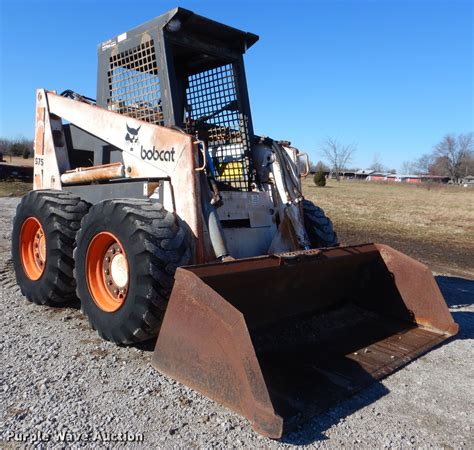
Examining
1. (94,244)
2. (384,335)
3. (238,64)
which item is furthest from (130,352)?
(238,64)

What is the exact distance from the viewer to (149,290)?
349 centimetres

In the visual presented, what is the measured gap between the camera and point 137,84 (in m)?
4.78

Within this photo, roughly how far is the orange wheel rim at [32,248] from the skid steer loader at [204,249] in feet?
0.06

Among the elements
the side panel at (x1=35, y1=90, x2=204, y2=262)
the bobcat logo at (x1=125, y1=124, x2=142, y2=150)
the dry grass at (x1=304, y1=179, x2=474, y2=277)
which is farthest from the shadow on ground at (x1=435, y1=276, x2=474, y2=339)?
the bobcat logo at (x1=125, y1=124, x2=142, y2=150)

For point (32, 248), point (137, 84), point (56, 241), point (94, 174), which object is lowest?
point (32, 248)

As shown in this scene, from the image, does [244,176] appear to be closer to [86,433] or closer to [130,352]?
[130,352]

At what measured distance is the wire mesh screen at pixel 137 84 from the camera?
181 inches

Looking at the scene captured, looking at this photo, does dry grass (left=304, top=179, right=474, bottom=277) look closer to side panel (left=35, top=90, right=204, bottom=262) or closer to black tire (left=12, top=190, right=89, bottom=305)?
side panel (left=35, top=90, right=204, bottom=262)

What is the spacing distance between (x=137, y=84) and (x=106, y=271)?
1.92m

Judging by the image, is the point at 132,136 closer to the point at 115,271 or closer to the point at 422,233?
the point at 115,271

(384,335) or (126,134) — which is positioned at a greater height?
(126,134)

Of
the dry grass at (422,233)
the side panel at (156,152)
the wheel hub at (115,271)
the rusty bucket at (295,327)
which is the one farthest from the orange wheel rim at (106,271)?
the dry grass at (422,233)

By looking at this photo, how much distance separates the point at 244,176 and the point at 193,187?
1463 millimetres

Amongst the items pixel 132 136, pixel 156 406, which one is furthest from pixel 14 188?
pixel 156 406
